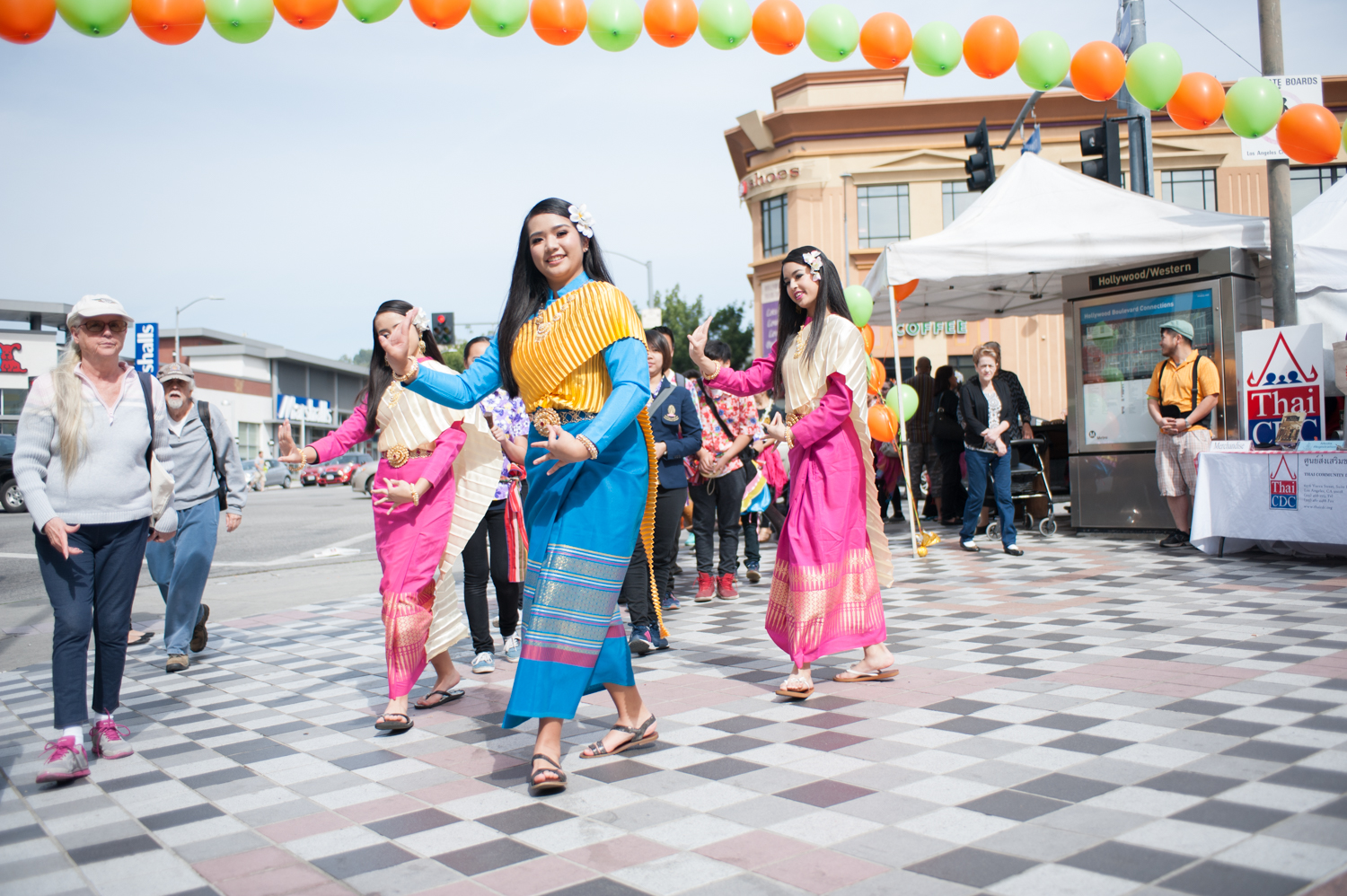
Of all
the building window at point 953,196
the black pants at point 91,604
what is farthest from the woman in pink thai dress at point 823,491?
the building window at point 953,196

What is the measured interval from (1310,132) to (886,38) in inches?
145

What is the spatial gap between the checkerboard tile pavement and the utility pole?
4.47 metres

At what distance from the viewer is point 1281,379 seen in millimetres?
8320

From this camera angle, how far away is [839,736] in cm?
369

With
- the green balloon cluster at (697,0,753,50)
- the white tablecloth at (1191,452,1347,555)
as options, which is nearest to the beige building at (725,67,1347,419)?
the white tablecloth at (1191,452,1347,555)

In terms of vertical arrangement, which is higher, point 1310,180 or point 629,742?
point 1310,180

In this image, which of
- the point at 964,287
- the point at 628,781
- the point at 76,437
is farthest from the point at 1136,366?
the point at 76,437

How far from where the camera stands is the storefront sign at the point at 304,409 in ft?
192

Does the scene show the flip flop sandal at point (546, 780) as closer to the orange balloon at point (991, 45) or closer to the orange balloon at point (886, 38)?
the orange balloon at point (886, 38)

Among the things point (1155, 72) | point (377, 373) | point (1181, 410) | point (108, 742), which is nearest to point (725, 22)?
point (1155, 72)

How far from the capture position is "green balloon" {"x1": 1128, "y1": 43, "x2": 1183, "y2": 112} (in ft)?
26.6

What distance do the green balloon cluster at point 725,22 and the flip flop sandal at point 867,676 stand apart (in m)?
5.04

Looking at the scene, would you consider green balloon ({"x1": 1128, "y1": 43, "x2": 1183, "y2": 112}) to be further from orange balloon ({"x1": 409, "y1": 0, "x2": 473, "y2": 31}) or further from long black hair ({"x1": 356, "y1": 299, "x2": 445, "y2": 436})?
long black hair ({"x1": 356, "y1": 299, "x2": 445, "y2": 436})

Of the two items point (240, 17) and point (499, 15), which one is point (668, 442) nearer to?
point (499, 15)
